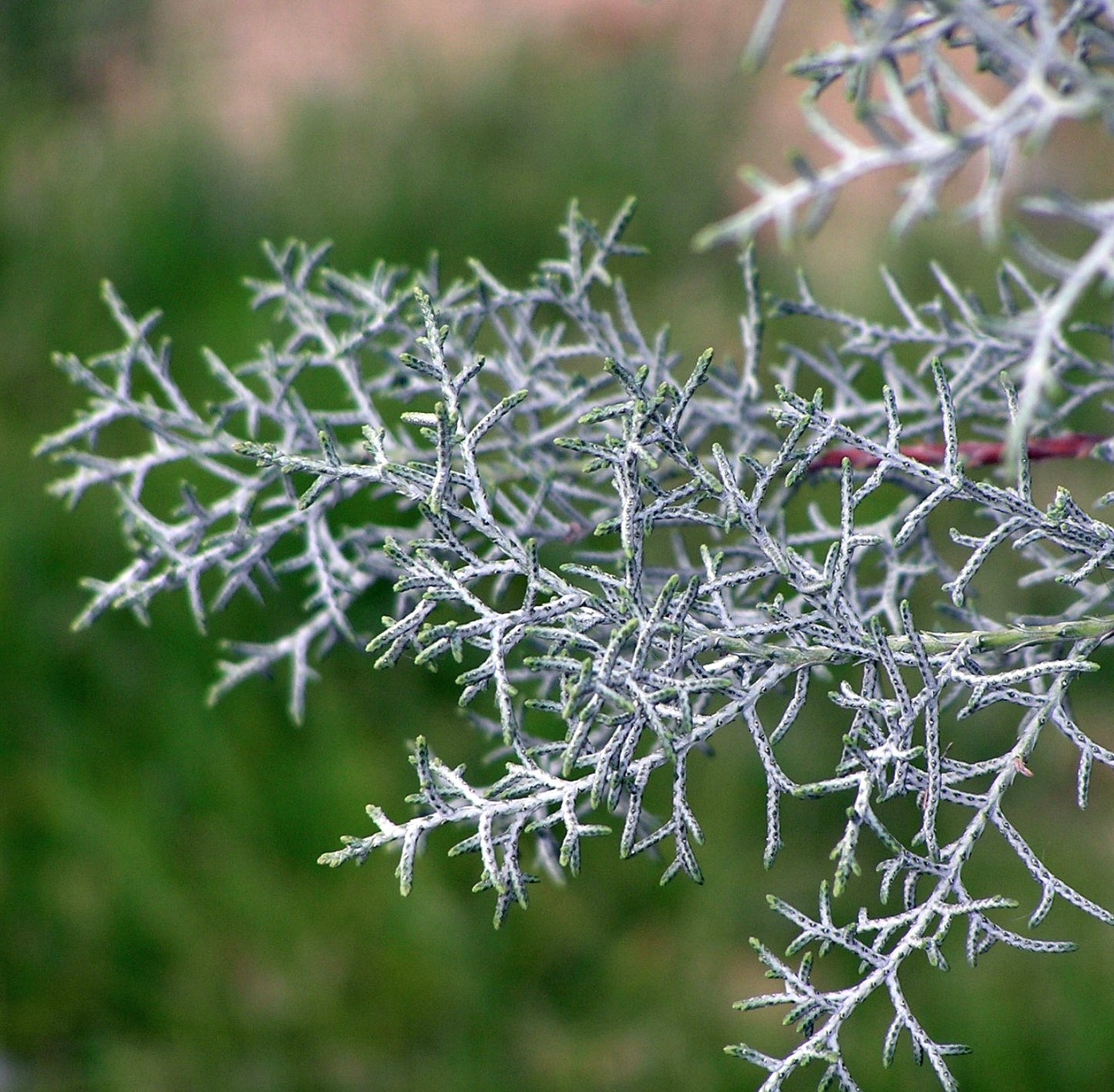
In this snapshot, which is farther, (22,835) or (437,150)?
(437,150)

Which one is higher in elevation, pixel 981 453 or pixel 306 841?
pixel 981 453

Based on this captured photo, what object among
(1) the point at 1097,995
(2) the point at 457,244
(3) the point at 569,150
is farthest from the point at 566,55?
(1) the point at 1097,995

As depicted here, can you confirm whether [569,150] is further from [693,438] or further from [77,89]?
[693,438]

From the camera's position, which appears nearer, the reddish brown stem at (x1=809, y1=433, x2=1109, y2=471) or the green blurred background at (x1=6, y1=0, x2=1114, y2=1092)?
the reddish brown stem at (x1=809, y1=433, x2=1109, y2=471)

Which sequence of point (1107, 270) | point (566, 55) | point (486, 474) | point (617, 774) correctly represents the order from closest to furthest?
point (1107, 270) < point (617, 774) < point (486, 474) < point (566, 55)

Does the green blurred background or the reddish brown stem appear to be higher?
the reddish brown stem
